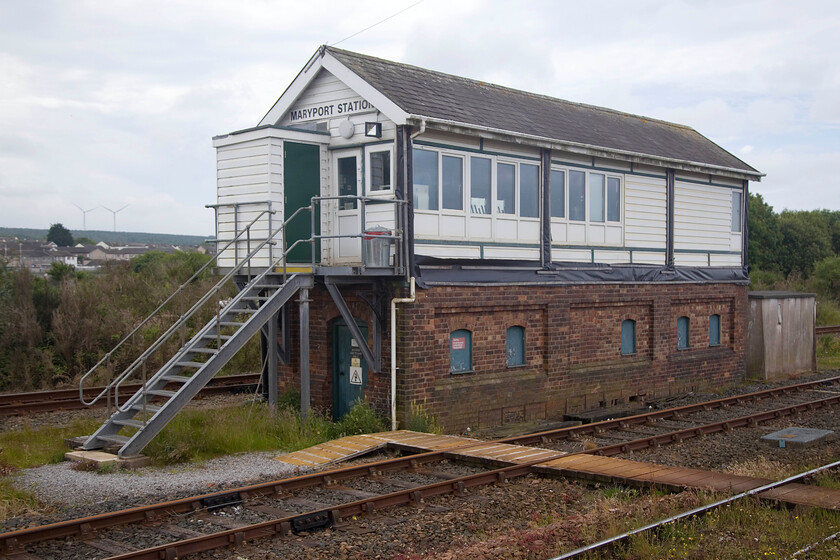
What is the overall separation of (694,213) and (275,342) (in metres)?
11.2

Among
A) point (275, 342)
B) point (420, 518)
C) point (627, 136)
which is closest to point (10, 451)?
point (275, 342)

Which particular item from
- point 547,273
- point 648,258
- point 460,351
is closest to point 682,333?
point 648,258

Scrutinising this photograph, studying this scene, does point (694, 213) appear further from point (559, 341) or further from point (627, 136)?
point (559, 341)

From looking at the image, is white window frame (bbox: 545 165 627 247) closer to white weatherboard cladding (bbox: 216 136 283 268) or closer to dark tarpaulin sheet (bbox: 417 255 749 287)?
dark tarpaulin sheet (bbox: 417 255 749 287)

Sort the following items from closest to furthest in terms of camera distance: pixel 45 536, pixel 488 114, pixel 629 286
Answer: pixel 45 536
pixel 488 114
pixel 629 286

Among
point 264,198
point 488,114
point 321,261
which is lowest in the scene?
point 321,261

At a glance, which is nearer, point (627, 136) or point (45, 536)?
point (45, 536)

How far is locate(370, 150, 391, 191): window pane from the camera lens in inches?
566

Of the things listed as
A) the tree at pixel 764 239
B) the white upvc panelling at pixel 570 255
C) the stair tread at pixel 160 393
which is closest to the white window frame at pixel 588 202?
the white upvc panelling at pixel 570 255

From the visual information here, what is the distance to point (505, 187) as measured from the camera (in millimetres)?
15836

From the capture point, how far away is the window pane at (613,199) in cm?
1822

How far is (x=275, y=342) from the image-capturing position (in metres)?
15.1

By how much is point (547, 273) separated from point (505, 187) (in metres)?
2.01

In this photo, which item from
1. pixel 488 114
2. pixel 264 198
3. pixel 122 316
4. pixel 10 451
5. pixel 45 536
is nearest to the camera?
pixel 45 536
